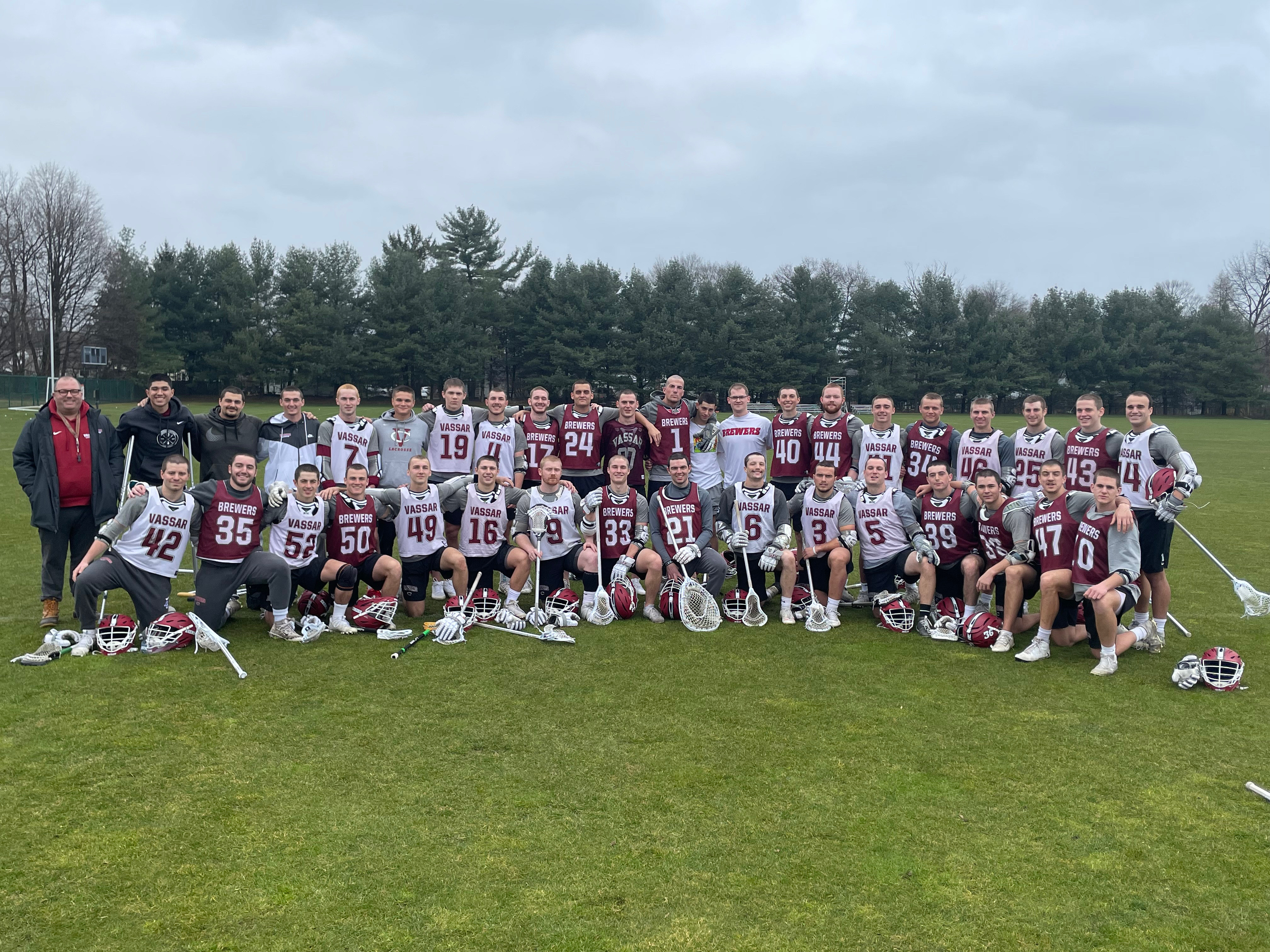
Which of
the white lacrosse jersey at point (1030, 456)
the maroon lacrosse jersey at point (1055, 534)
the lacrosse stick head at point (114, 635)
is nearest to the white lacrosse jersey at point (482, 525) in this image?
the lacrosse stick head at point (114, 635)

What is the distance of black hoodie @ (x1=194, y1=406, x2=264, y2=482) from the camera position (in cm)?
820

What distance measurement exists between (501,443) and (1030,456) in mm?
4998

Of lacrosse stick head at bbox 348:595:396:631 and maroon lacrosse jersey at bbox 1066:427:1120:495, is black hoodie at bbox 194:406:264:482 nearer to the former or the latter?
lacrosse stick head at bbox 348:595:396:631

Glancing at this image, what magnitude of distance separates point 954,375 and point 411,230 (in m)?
33.7

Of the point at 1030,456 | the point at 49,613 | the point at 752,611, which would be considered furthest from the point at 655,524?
the point at 49,613

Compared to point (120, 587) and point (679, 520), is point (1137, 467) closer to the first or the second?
point (679, 520)

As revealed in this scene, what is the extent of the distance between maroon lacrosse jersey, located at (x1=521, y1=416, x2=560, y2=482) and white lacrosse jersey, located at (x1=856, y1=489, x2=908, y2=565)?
3.07 m

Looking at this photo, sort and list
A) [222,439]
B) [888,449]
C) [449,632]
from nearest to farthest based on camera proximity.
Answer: [449,632] → [222,439] → [888,449]

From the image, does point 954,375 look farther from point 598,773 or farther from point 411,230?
point 598,773

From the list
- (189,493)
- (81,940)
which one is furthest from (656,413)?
(81,940)

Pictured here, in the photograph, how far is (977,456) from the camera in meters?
8.53

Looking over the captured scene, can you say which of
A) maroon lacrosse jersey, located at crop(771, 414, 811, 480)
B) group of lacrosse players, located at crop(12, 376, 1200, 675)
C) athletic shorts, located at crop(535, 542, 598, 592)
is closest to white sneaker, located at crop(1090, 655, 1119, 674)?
group of lacrosse players, located at crop(12, 376, 1200, 675)

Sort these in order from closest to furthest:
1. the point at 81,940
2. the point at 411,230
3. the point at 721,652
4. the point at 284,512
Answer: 1. the point at 81,940
2. the point at 721,652
3. the point at 284,512
4. the point at 411,230

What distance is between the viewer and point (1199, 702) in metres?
5.80
